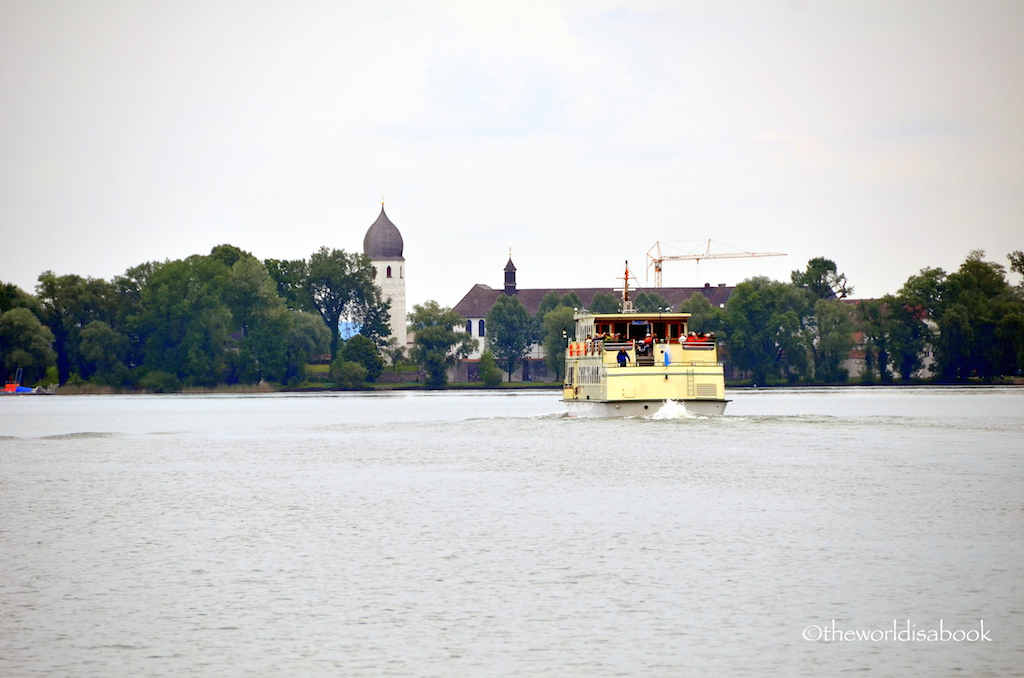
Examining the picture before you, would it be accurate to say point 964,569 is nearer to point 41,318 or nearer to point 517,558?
point 517,558

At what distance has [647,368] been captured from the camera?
65750mm

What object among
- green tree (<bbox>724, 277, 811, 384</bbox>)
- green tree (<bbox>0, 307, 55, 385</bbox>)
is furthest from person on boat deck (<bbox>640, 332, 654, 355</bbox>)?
green tree (<bbox>724, 277, 811, 384</bbox>)

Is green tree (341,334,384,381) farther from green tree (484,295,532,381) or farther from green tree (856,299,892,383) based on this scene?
green tree (856,299,892,383)

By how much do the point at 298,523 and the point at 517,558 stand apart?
26.6 ft

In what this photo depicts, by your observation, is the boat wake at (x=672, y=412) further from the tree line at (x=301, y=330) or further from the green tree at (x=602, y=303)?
the green tree at (x=602, y=303)

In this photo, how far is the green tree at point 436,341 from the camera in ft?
581

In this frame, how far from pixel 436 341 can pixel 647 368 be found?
112507 mm

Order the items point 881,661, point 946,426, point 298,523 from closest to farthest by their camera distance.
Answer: point 881,661 < point 298,523 < point 946,426

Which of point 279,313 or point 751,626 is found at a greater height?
point 279,313

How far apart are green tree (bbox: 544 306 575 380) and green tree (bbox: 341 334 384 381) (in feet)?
68.9

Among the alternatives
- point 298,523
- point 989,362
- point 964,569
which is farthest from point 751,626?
point 989,362

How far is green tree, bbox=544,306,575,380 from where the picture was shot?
16825 centimetres

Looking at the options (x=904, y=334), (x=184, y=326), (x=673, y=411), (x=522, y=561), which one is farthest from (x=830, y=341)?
(x=522, y=561)

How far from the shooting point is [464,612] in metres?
22.0
